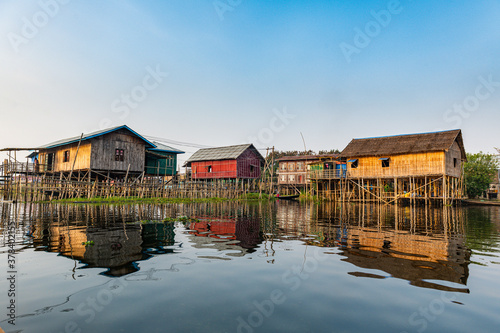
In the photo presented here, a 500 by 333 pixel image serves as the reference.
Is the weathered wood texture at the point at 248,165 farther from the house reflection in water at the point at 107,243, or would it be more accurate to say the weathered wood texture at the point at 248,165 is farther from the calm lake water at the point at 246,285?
the calm lake water at the point at 246,285

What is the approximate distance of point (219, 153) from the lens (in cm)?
4309

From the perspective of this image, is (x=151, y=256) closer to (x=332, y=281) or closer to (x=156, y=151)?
(x=332, y=281)

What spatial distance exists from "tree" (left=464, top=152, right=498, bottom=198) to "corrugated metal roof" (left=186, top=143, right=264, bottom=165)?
30.8 meters

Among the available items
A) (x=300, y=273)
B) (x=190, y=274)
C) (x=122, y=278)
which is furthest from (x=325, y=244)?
(x=122, y=278)

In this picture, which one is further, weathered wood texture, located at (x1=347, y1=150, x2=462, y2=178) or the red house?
the red house

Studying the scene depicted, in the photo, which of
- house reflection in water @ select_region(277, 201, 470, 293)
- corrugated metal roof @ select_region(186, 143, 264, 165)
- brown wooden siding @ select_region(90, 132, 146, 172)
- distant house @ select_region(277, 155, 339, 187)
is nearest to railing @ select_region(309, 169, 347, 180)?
corrugated metal roof @ select_region(186, 143, 264, 165)

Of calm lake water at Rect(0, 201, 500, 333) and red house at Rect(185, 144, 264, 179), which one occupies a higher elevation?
red house at Rect(185, 144, 264, 179)

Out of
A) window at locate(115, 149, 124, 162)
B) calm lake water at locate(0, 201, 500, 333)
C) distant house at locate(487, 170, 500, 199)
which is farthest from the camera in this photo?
distant house at locate(487, 170, 500, 199)

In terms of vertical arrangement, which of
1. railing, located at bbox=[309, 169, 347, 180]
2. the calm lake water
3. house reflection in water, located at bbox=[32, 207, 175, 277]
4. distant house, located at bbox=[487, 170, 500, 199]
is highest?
railing, located at bbox=[309, 169, 347, 180]

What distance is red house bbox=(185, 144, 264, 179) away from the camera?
134 feet

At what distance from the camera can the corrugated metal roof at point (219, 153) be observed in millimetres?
41162

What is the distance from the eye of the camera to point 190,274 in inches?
192

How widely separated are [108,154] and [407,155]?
28641 millimetres

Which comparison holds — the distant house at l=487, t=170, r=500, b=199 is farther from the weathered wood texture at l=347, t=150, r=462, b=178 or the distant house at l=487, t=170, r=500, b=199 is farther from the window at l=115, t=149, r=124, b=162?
the window at l=115, t=149, r=124, b=162
